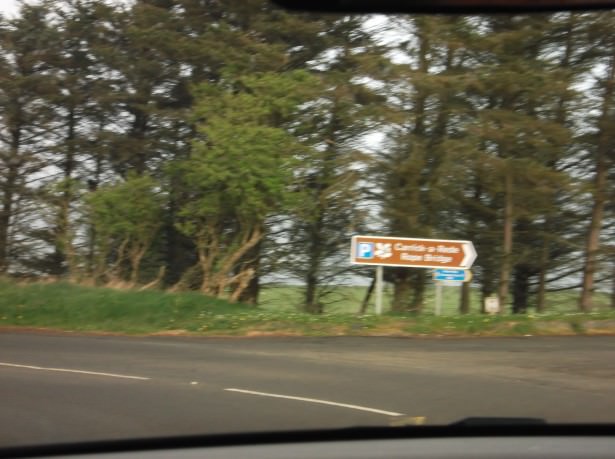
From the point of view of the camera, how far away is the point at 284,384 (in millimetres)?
8328

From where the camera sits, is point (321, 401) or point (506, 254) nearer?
point (321, 401)

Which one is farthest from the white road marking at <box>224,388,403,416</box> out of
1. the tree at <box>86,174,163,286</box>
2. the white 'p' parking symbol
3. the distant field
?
the distant field

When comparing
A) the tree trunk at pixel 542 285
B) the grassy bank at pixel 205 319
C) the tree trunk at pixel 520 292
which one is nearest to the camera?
the grassy bank at pixel 205 319

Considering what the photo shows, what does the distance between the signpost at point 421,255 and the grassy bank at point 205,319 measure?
1.18 m

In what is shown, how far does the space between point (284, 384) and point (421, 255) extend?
30.9ft

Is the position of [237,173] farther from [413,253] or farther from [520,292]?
[520,292]

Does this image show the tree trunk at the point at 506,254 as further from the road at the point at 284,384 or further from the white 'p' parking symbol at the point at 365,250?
the road at the point at 284,384

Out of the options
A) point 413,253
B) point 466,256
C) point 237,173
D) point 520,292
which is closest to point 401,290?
point 413,253

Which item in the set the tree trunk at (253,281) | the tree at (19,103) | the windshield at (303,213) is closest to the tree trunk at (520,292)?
the windshield at (303,213)

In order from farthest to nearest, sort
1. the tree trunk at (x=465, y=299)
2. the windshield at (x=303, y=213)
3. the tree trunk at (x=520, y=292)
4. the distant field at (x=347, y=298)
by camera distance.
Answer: the tree trunk at (x=520, y=292)
the distant field at (x=347, y=298)
the tree trunk at (x=465, y=299)
the windshield at (x=303, y=213)

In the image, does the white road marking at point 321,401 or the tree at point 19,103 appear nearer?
the white road marking at point 321,401

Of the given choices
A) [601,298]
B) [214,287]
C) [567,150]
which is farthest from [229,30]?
[601,298]

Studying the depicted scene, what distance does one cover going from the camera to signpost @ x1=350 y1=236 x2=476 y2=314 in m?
16.9

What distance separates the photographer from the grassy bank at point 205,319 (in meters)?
14.3
